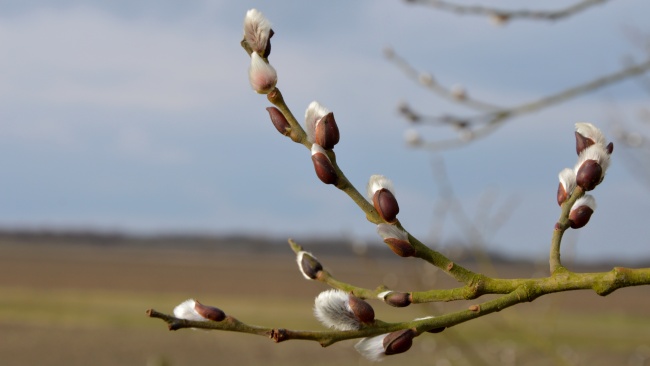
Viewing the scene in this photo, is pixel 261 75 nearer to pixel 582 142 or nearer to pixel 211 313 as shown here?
pixel 211 313

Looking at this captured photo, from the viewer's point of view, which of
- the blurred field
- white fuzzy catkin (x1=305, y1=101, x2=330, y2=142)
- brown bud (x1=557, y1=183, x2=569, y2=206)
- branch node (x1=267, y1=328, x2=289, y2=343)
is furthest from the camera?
the blurred field

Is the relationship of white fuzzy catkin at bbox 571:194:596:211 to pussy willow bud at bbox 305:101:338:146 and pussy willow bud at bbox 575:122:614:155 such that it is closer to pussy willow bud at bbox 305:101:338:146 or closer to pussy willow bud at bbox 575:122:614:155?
pussy willow bud at bbox 575:122:614:155

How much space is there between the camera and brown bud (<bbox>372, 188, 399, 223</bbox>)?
3.15 feet

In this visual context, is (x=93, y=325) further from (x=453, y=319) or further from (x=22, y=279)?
(x=453, y=319)

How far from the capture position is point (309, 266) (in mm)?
1038

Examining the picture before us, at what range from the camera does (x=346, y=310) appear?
917mm

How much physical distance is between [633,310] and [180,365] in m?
22.9

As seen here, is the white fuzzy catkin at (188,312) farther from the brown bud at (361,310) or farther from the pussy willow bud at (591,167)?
the pussy willow bud at (591,167)

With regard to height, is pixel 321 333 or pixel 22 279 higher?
pixel 22 279

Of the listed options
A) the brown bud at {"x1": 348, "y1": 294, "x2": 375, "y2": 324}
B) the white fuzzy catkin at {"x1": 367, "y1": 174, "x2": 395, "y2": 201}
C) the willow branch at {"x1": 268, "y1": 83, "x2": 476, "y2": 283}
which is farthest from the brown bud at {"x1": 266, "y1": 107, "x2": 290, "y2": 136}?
the brown bud at {"x1": 348, "y1": 294, "x2": 375, "y2": 324}

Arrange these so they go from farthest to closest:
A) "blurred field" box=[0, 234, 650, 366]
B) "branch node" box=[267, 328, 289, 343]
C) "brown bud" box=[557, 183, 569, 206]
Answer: "blurred field" box=[0, 234, 650, 366] → "brown bud" box=[557, 183, 569, 206] → "branch node" box=[267, 328, 289, 343]

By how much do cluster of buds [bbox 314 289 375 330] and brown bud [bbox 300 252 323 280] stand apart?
11 centimetres

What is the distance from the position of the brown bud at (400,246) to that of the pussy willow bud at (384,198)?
32 millimetres

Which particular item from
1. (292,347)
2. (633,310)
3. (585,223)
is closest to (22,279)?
(292,347)
